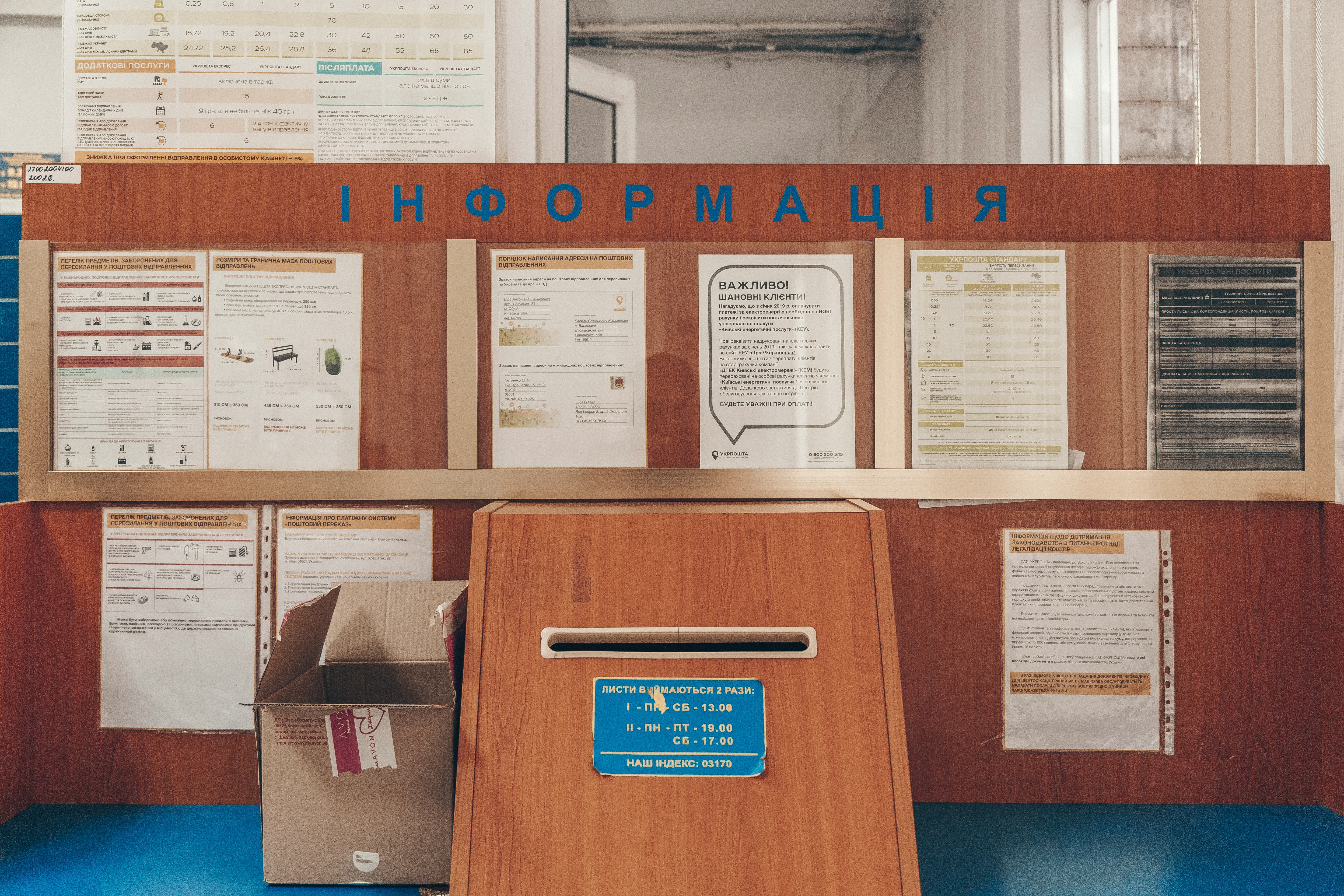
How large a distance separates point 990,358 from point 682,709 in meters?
0.73

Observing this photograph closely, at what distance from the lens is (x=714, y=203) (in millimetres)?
1114

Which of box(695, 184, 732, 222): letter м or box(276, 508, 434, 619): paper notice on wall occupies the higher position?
box(695, 184, 732, 222): letter м

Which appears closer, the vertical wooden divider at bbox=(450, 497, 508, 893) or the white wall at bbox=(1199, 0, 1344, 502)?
the vertical wooden divider at bbox=(450, 497, 508, 893)

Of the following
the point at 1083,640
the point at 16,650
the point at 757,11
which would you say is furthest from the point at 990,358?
the point at 16,650

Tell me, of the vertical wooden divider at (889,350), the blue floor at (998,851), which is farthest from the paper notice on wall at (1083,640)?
the vertical wooden divider at (889,350)

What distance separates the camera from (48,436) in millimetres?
1110

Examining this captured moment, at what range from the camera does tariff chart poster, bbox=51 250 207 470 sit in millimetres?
1112

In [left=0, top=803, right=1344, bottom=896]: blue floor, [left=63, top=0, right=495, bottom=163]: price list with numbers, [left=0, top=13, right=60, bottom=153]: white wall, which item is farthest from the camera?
[left=0, top=13, right=60, bottom=153]: white wall

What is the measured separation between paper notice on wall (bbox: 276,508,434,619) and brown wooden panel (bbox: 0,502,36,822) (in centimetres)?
38

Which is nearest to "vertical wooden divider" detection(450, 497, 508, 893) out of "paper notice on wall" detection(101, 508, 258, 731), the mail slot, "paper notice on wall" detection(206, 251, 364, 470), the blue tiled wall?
the mail slot

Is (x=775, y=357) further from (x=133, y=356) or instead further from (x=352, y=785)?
(x=133, y=356)

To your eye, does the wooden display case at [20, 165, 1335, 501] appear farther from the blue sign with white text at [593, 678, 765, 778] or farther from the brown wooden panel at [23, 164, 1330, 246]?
the blue sign with white text at [593, 678, 765, 778]

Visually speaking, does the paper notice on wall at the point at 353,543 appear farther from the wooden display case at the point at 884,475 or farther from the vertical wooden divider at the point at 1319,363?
the vertical wooden divider at the point at 1319,363

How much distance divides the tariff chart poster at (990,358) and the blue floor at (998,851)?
543 millimetres
